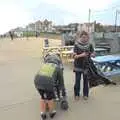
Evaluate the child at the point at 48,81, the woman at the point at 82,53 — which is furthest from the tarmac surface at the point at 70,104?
the woman at the point at 82,53

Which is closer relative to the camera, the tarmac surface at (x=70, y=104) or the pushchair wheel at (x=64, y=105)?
the tarmac surface at (x=70, y=104)

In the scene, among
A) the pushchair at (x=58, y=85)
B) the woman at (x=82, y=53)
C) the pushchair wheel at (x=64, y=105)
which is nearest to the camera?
the pushchair at (x=58, y=85)

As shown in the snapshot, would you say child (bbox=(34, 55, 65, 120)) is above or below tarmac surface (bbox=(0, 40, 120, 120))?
above

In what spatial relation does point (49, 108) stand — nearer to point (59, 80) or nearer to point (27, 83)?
point (59, 80)

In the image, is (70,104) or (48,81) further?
(70,104)

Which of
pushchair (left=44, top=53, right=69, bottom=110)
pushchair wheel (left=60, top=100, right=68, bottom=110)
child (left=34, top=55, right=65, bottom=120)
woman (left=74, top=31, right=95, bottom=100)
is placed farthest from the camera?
woman (left=74, top=31, right=95, bottom=100)

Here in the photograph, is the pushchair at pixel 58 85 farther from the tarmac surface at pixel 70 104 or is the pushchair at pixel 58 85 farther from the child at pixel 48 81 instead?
the tarmac surface at pixel 70 104

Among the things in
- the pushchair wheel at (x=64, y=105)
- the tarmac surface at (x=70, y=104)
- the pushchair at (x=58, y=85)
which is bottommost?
the tarmac surface at (x=70, y=104)

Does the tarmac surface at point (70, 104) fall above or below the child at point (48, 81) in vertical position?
below

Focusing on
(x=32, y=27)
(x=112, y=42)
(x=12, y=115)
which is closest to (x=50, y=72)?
(x=12, y=115)

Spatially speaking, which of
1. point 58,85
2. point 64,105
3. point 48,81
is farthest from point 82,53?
point 48,81

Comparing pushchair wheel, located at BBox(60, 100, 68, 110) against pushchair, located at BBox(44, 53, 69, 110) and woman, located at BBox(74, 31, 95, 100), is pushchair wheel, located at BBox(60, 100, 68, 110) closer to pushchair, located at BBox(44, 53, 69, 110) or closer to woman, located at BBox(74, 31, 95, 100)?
pushchair, located at BBox(44, 53, 69, 110)

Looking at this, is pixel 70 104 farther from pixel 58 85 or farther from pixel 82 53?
pixel 82 53

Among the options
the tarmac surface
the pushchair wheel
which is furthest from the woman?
the pushchair wheel
